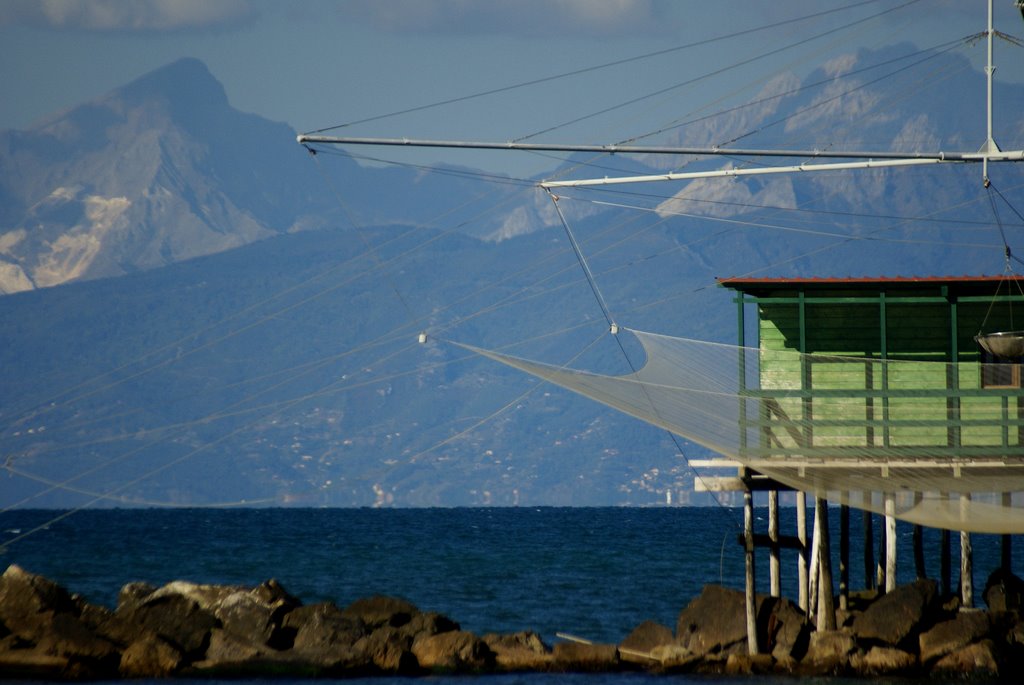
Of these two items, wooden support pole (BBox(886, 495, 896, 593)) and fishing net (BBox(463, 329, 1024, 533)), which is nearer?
fishing net (BBox(463, 329, 1024, 533))

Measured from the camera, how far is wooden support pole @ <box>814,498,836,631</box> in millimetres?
22328

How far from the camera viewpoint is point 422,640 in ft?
79.0

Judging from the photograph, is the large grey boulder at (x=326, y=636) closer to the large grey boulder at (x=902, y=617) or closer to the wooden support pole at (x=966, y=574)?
the large grey boulder at (x=902, y=617)

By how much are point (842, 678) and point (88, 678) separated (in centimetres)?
1057

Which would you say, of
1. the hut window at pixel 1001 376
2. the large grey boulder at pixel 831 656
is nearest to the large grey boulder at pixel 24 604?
the large grey boulder at pixel 831 656

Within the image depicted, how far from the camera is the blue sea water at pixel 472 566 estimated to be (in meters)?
36.9

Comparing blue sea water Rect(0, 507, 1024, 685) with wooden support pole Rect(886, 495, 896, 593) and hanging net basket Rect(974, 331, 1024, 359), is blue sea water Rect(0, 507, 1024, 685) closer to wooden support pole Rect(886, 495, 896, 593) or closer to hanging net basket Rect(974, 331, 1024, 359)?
wooden support pole Rect(886, 495, 896, 593)

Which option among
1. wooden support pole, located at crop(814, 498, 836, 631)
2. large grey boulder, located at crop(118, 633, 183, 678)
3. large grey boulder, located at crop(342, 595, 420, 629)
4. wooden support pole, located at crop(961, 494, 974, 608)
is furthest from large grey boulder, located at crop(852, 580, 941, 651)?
large grey boulder, located at crop(118, 633, 183, 678)

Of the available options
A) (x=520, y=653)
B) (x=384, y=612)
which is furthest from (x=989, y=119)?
(x=384, y=612)

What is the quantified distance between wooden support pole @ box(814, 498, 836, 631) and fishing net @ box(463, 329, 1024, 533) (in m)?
0.81

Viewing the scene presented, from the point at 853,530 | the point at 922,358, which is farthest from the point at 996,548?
the point at 922,358

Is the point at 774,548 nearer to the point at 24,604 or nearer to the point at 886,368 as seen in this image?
the point at 886,368

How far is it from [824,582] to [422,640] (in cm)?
604

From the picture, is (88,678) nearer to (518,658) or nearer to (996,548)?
(518,658)
